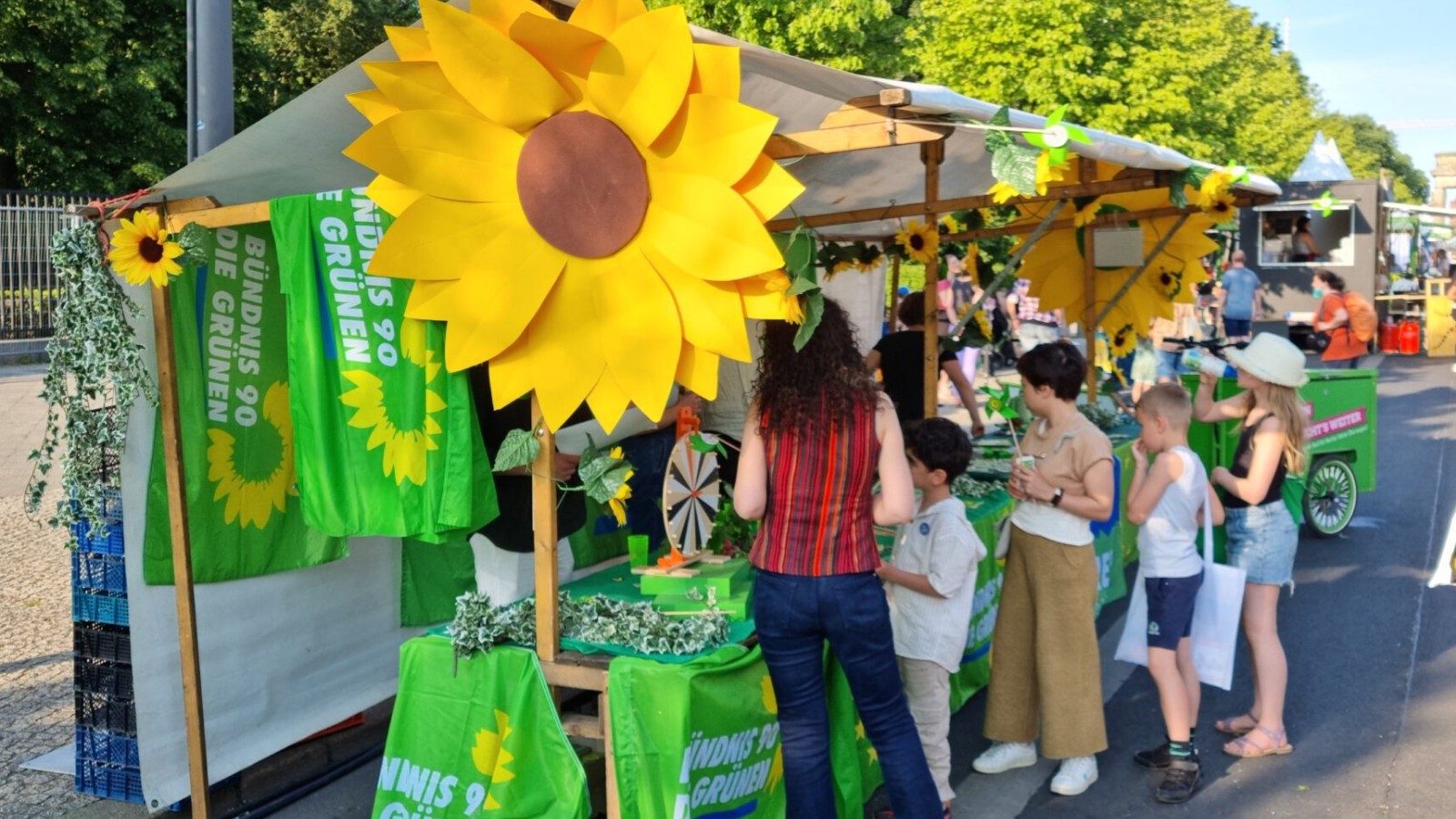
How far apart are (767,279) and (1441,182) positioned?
121 meters

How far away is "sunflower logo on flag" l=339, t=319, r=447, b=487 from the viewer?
3797mm

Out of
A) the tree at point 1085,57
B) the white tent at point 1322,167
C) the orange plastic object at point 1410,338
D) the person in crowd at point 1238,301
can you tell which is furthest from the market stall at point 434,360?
the white tent at point 1322,167

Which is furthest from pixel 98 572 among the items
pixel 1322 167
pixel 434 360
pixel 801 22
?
pixel 1322 167

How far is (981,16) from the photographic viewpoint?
19.5 meters

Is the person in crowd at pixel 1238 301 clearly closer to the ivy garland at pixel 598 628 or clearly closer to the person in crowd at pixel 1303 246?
the person in crowd at pixel 1303 246

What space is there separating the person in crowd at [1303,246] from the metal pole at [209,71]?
19.0 metres

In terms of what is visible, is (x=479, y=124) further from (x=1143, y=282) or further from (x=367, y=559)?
(x=1143, y=282)

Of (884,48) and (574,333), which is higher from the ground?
(884,48)

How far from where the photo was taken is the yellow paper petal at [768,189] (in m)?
3.15

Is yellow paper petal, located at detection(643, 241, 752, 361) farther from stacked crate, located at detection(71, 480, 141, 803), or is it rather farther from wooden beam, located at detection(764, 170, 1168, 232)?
stacked crate, located at detection(71, 480, 141, 803)

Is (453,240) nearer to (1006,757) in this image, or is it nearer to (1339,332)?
(1006,757)

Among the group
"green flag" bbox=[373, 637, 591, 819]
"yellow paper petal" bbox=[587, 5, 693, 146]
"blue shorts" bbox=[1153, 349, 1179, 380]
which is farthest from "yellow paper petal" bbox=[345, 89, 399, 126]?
"blue shorts" bbox=[1153, 349, 1179, 380]

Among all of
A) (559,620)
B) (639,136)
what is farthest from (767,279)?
(559,620)

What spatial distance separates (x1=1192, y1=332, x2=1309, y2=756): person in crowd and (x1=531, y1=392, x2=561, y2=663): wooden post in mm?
2563
